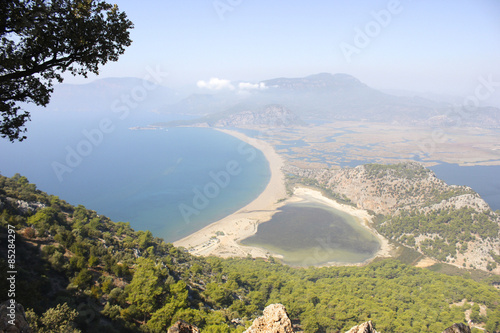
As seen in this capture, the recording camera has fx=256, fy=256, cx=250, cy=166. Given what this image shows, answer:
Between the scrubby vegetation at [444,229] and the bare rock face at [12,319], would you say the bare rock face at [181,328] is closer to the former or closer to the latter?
the bare rock face at [12,319]

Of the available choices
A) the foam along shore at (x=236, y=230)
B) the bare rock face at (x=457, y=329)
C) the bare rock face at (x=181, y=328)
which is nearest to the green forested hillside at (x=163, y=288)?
the bare rock face at (x=181, y=328)

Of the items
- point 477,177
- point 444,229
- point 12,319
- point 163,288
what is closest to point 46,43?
point 12,319

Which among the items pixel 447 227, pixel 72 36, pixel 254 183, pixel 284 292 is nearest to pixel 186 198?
pixel 254 183

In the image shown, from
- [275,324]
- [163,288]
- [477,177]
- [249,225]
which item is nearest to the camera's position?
[275,324]

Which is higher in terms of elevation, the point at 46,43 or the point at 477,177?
the point at 46,43

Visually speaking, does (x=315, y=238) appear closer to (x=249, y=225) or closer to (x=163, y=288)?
(x=249, y=225)

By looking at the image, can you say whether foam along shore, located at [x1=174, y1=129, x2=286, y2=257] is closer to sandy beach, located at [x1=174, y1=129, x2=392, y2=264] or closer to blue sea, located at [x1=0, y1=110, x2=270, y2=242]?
sandy beach, located at [x1=174, y1=129, x2=392, y2=264]
